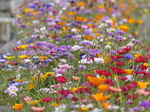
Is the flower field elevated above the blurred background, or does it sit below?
above

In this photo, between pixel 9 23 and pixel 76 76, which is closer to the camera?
pixel 76 76

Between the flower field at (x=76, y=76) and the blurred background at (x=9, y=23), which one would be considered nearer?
the flower field at (x=76, y=76)

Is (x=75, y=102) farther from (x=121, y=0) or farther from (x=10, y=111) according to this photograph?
(x=121, y=0)

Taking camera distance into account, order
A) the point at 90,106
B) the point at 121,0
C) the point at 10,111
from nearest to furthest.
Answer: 1. the point at 90,106
2. the point at 10,111
3. the point at 121,0

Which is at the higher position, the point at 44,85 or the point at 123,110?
the point at 123,110

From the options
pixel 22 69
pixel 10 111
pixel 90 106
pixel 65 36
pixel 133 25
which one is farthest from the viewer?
pixel 133 25

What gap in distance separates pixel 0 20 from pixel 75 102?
5673mm

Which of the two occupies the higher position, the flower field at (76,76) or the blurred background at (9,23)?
the flower field at (76,76)

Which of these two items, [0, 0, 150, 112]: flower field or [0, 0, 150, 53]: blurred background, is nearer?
[0, 0, 150, 112]: flower field

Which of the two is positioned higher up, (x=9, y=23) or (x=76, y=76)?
(x=76, y=76)

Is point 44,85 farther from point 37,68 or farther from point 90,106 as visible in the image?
point 90,106

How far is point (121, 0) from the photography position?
37.1 ft

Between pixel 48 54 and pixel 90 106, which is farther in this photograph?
pixel 48 54

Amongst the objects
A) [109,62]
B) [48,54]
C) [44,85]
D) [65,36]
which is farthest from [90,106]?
[65,36]
